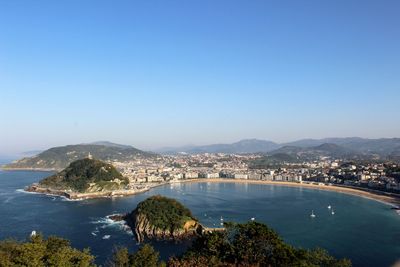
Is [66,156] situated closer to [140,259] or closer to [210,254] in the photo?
[140,259]

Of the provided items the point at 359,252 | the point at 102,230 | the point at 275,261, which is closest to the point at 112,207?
the point at 102,230

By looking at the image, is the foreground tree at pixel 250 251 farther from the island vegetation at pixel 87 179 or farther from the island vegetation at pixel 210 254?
the island vegetation at pixel 87 179

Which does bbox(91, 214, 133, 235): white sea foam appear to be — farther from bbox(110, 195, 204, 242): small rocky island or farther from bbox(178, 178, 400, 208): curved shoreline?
bbox(178, 178, 400, 208): curved shoreline

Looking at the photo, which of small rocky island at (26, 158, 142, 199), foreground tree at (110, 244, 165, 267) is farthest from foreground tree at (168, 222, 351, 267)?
small rocky island at (26, 158, 142, 199)

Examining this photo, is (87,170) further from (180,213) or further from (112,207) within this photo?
(180,213)

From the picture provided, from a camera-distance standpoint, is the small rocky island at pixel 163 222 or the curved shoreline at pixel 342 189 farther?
the curved shoreline at pixel 342 189

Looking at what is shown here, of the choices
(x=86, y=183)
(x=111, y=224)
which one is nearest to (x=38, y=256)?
(x=111, y=224)

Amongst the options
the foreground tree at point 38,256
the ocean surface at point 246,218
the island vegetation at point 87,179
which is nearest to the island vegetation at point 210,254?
the foreground tree at point 38,256
